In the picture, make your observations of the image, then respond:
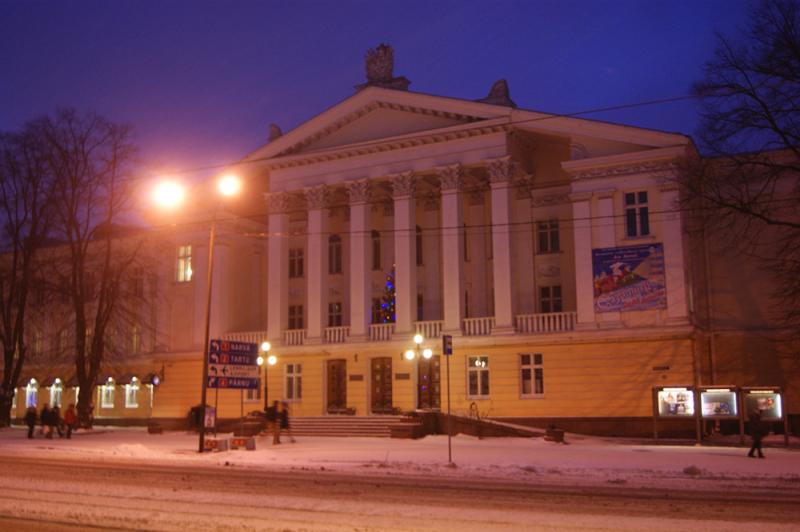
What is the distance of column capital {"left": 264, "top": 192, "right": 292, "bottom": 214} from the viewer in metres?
43.7

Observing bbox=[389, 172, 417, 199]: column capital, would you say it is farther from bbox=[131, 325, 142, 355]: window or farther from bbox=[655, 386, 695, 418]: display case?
bbox=[131, 325, 142, 355]: window

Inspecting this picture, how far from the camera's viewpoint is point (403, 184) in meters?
40.3

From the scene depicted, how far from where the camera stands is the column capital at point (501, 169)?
124ft

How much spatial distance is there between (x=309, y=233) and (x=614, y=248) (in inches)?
605

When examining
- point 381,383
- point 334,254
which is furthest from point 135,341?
point 381,383

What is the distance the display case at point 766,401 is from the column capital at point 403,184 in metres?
18.1

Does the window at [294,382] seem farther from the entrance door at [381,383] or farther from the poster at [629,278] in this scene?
the poster at [629,278]

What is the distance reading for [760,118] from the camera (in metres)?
26.6

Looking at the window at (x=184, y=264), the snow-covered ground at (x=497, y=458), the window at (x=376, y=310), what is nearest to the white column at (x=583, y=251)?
the snow-covered ground at (x=497, y=458)

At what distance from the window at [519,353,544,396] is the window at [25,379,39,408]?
120ft

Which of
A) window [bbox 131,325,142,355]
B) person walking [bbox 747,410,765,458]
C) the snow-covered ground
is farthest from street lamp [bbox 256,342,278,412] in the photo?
person walking [bbox 747,410,765,458]

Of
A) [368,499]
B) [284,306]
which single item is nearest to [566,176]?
[284,306]

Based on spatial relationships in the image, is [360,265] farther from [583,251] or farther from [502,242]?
[583,251]

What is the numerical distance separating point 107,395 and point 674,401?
1451 inches
